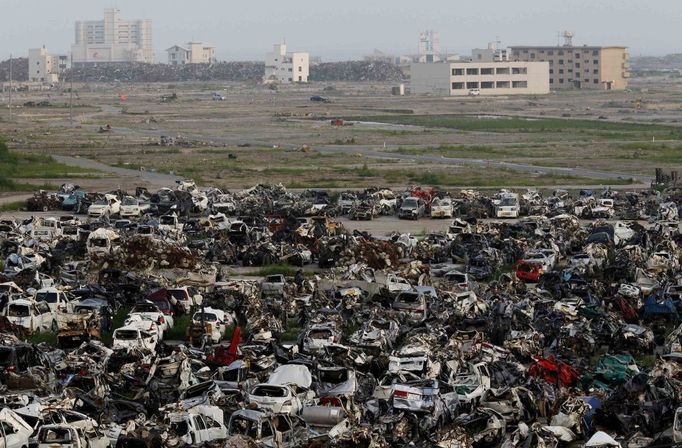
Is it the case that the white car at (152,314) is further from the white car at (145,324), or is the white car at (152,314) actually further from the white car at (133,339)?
the white car at (133,339)

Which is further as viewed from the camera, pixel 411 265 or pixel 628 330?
pixel 411 265

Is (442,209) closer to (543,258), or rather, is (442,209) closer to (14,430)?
(543,258)

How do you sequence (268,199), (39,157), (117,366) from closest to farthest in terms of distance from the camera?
(117,366) < (268,199) < (39,157)

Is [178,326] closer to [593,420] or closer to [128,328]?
[128,328]

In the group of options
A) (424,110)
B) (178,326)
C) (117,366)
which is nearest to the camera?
(117,366)

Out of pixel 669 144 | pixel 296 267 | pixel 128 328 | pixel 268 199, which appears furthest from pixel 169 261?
pixel 669 144

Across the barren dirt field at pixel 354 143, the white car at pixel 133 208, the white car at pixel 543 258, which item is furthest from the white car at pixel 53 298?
the barren dirt field at pixel 354 143

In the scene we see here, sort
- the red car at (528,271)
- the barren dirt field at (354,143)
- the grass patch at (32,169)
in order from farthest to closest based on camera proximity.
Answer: the barren dirt field at (354,143) < the grass patch at (32,169) < the red car at (528,271)
